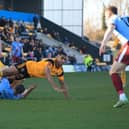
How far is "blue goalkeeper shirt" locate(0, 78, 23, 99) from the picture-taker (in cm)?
1320

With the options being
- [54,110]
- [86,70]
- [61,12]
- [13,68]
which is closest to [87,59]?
[86,70]

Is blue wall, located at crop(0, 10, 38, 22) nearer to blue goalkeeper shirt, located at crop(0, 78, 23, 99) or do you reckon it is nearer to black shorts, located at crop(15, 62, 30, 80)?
black shorts, located at crop(15, 62, 30, 80)

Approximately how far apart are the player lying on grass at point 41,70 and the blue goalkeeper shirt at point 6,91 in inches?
10.7

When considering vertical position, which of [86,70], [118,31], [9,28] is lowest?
[86,70]

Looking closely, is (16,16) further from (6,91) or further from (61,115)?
(61,115)

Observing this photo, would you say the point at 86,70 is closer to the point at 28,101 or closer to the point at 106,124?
the point at 28,101

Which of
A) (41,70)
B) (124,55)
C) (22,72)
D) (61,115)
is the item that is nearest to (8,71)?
(22,72)

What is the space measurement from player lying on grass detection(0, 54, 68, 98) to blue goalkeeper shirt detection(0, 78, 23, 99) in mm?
271

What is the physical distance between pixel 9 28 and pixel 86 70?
5766 mm

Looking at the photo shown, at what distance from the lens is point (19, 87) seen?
535 inches

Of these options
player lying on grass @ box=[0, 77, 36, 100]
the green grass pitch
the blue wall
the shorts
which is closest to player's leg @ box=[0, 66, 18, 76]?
player lying on grass @ box=[0, 77, 36, 100]

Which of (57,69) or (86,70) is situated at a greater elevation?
(57,69)

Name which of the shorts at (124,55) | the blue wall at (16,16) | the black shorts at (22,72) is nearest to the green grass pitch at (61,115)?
the shorts at (124,55)

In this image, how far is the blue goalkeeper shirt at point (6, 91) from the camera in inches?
520
